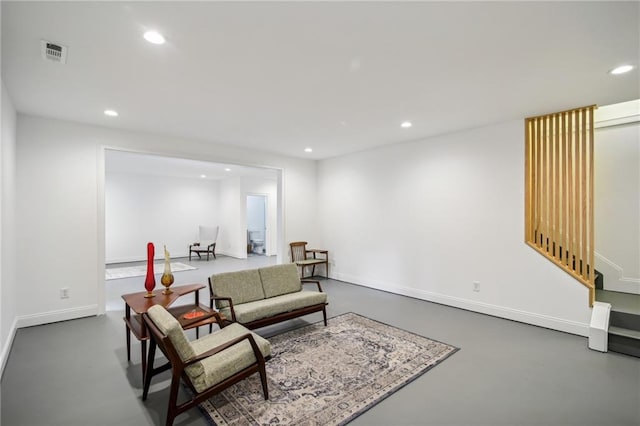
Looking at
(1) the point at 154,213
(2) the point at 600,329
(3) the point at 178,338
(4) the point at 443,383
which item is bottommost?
(4) the point at 443,383

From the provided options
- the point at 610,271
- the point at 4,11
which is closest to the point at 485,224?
the point at 610,271

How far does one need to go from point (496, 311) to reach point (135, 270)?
7.69 metres

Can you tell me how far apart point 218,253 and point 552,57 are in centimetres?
1011

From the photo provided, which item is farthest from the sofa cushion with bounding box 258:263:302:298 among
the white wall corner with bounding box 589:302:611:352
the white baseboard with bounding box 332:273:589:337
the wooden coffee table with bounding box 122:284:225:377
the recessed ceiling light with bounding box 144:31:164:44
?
the white wall corner with bounding box 589:302:611:352

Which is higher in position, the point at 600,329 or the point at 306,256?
the point at 306,256

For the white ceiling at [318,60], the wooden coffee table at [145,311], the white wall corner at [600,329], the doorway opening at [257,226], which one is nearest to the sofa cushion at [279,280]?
the wooden coffee table at [145,311]

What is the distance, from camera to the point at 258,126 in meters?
4.26

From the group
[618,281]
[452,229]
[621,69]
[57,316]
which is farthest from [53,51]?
[618,281]

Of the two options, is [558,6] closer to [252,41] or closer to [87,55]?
[252,41]

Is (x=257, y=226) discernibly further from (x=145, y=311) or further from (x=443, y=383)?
(x=443, y=383)

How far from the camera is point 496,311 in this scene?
4.10 m

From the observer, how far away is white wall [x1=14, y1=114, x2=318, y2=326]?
3.73 m

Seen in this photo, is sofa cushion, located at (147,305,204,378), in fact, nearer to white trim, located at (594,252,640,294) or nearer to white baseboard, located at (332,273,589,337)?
white baseboard, located at (332,273,589,337)

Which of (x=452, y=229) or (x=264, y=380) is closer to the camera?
(x=264, y=380)
